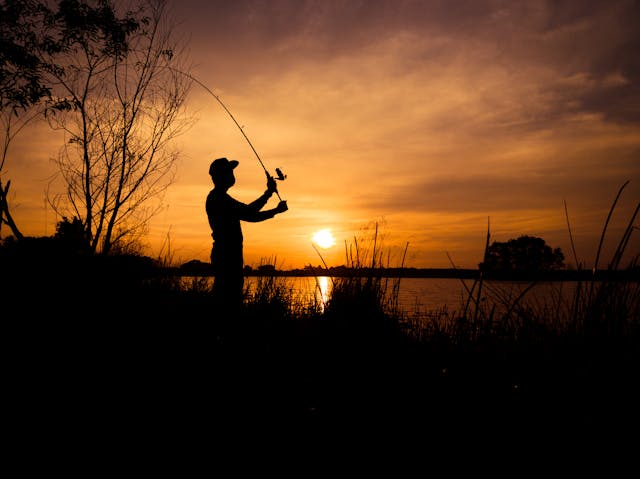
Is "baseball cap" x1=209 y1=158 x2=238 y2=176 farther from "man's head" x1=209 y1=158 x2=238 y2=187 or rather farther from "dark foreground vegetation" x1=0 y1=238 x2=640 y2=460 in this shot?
"dark foreground vegetation" x1=0 y1=238 x2=640 y2=460

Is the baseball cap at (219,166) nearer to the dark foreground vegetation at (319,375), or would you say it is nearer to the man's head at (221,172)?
the man's head at (221,172)

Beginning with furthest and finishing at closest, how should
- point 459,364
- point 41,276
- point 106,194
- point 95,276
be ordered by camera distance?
point 106,194
point 95,276
point 41,276
point 459,364

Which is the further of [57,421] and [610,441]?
[57,421]

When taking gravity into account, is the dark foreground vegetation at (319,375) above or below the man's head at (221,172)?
below

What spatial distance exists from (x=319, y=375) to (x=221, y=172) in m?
3.26

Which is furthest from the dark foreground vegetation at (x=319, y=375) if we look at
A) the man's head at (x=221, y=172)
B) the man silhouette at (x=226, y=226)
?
the man's head at (x=221, y=172)

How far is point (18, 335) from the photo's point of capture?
452cm

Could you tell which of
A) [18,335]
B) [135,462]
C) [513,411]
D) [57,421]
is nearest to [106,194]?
[18,335]

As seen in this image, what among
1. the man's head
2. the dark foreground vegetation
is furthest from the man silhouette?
the dark foreground vegetation

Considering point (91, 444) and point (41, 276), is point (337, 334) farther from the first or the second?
point (41, 276)

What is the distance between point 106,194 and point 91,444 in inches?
348

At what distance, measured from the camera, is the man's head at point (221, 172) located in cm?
560

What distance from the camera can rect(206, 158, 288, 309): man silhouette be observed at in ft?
18.1

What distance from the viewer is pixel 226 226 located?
552cm
